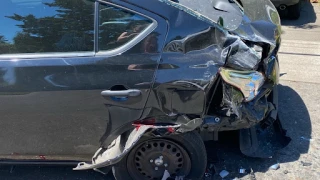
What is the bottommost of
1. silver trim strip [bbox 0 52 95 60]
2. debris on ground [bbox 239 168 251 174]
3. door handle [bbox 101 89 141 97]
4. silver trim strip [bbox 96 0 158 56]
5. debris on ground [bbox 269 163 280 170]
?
debris on ground [bbox 239 168 251 174]

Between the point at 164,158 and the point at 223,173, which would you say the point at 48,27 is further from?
the point at 223,173

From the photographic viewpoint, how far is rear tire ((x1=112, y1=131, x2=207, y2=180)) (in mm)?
2930

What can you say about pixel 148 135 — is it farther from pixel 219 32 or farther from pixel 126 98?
pixel 219 32

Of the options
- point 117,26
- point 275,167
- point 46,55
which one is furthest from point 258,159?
point 46,55

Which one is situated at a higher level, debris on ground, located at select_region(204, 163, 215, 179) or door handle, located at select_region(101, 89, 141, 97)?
door handle, located at select_region(101, 89, 141, 97)

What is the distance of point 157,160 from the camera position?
304 centimetres

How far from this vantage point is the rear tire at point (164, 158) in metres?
2.93

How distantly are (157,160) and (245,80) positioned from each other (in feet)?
3.06

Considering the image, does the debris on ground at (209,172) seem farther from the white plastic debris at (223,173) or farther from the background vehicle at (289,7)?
the background vehicle at (289,7)

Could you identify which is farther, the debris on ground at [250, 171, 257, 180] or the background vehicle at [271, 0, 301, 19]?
the background vehicle at [271, 0, 301, 19]

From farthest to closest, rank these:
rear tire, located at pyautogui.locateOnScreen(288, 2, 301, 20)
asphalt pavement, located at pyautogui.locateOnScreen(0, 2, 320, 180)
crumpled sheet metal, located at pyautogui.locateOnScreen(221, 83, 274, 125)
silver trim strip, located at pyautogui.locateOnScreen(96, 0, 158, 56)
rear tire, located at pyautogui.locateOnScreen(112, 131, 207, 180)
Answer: rear tire, located at pyautogui.locateOnScreen(288, 2, 301, 20), asphalt pavement, located at pyautogui.locateOnScreen(0, 2, 320, 180), rear tire, located at pyautogui.locateOnScreen(112, 131, 207, 180), crumpled sheet metal, located at pyautogui.locateOnScreen(221, 83, 274, 125), silver trim strip, located at pyautogui.locateOnScreen(96, 0, 158, 56)

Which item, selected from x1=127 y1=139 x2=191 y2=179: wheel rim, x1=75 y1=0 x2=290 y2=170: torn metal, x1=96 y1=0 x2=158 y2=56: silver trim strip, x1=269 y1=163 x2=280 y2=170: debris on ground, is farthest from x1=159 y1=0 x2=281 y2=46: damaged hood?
x1=269 y1=163 x2=280 y2=170: debris on ground

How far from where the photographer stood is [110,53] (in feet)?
8.73

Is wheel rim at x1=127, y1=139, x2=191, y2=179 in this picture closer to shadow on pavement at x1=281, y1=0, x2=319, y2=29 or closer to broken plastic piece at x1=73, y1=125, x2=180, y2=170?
broken plastic piece at x1=73, y1=125, x2=180, y2=170
